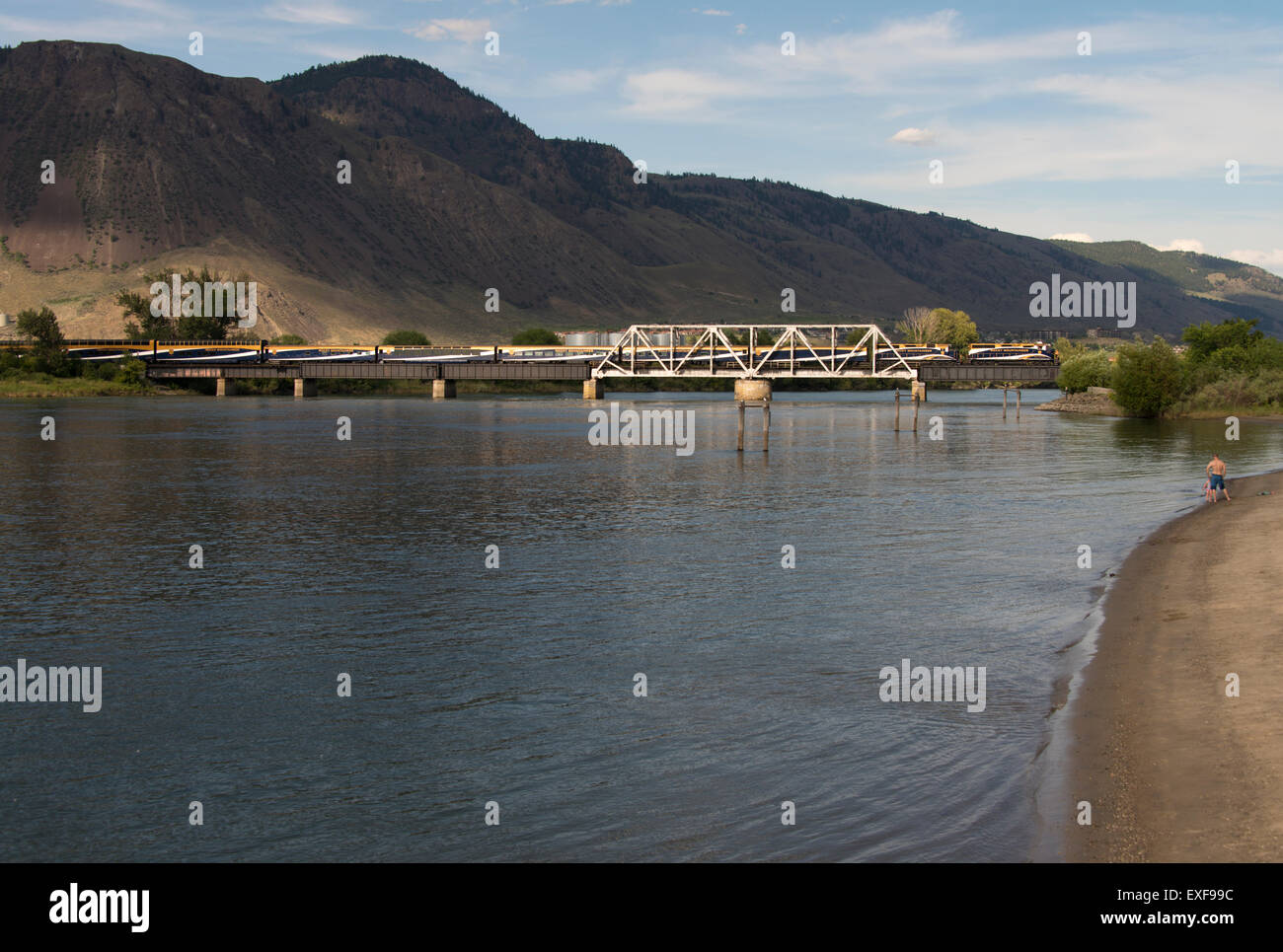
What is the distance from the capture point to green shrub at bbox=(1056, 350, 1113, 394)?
501 feet

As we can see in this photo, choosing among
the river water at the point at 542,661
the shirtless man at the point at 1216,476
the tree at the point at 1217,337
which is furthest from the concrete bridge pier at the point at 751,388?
the shirtless man at the point at 1216,476

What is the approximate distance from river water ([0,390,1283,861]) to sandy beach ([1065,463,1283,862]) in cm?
73

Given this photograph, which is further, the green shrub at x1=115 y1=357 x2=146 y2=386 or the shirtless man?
the green shrub at x1=115 y1=357 x2=146 y2=386

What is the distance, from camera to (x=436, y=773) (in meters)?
16.4

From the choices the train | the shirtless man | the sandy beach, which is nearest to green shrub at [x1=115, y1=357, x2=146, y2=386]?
the train

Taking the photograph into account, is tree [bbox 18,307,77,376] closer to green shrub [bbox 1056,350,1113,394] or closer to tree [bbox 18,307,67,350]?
tree [bbox 18,307,67,350]

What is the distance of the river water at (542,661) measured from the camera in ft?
47.8

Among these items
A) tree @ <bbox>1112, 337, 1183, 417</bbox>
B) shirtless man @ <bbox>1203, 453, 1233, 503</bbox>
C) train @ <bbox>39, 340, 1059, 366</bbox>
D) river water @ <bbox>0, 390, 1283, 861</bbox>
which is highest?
train @ <bbox>39, 340, 1059, 366</bbox>

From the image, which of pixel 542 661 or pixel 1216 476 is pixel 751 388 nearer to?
pixel 1216 476

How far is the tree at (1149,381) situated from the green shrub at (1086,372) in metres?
27.3

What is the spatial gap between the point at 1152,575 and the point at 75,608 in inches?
1017

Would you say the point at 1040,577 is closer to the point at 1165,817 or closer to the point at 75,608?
the point at 1165,817

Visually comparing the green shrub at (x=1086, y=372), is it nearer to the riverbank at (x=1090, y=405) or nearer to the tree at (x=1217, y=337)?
the riverbank at (x=1090, y=405)

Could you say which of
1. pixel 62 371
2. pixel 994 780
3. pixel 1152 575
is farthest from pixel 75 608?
pixel 62 371
